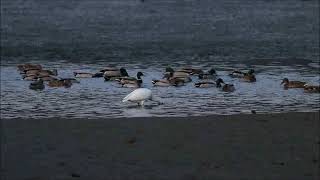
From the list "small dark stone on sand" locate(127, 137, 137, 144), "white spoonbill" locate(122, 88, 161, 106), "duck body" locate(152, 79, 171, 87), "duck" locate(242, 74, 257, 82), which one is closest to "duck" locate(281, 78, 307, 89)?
"duck" locate(242, 74, 257, 82)

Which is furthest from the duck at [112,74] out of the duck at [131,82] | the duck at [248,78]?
the duck at [248,78]

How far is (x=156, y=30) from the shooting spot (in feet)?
123

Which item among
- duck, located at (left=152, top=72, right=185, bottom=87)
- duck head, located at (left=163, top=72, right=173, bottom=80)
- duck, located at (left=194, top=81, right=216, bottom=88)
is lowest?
duck, located at (left=194, top=81, right=216, bottom=88)

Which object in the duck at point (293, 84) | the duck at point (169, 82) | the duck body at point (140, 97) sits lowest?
the duck body at point (140, 97)

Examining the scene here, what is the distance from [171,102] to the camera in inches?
676

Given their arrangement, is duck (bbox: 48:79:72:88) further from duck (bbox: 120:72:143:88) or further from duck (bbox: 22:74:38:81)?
duck (bbox: 120:72:143:88)

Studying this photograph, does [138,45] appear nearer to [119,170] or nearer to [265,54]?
[265,54]

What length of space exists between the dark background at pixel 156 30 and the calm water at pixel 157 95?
18.5 ft

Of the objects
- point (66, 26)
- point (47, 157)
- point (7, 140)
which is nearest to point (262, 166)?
point (47, 157)

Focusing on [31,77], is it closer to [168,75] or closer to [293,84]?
[168,75]

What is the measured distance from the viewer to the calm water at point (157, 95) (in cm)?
1576

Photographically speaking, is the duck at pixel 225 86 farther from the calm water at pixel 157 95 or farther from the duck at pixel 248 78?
the duck at pixel 248 78

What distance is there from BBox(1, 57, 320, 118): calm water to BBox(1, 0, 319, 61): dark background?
564 centimetres

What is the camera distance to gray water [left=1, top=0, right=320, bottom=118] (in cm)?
1684
